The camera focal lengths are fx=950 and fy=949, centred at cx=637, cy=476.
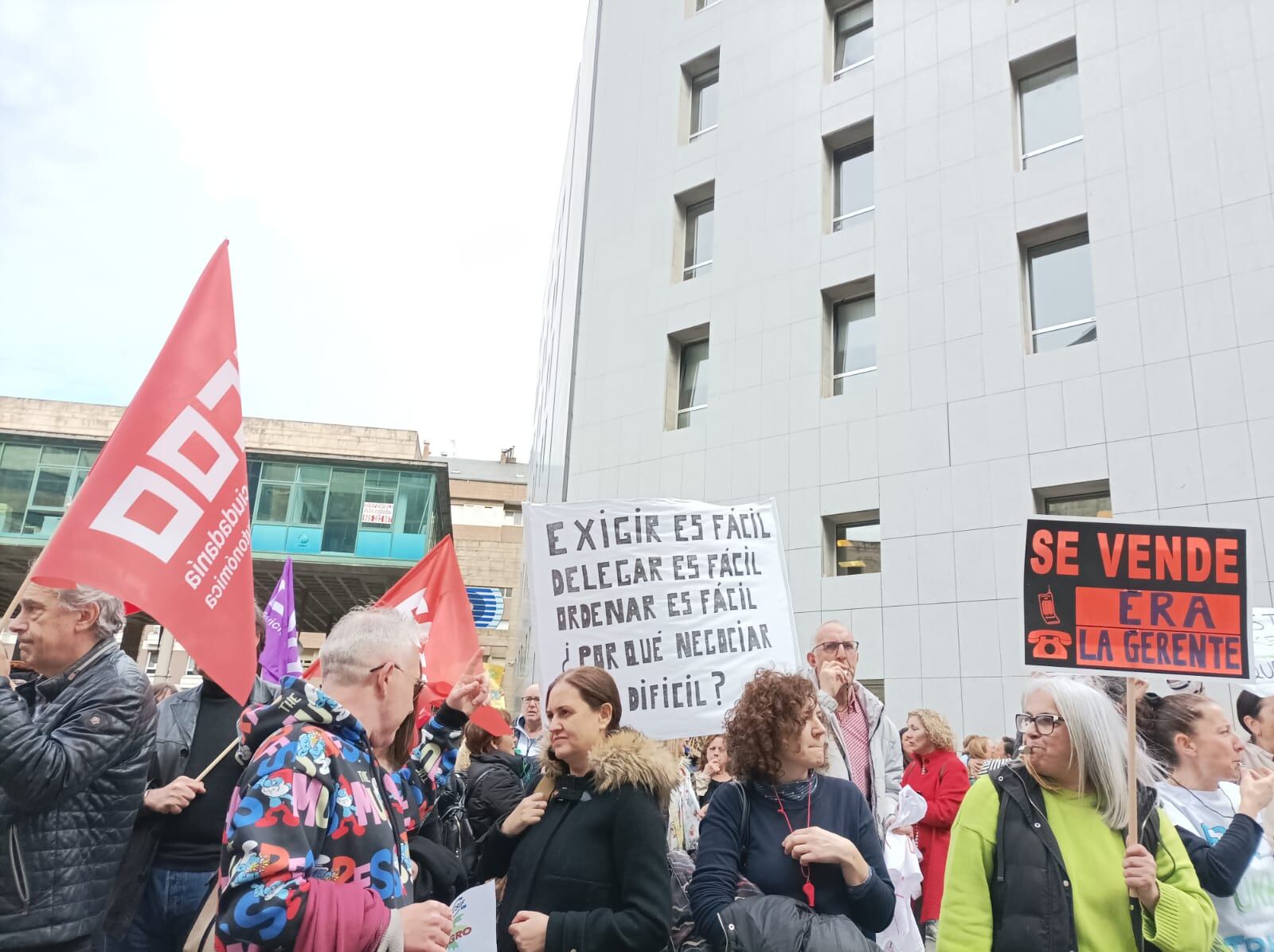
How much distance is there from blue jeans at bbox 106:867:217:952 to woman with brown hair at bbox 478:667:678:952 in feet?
3.70

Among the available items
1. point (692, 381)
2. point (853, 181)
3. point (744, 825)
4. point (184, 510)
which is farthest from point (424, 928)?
point (853, 181)

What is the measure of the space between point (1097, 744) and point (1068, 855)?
0.40 m

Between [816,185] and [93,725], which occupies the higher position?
[816,185]

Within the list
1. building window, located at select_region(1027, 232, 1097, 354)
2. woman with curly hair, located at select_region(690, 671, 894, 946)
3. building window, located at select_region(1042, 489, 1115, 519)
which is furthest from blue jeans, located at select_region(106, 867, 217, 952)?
building window, located at select_region(1027, 232, 1097, 354)

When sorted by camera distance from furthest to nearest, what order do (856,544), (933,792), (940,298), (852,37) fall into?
(852,37) → (856,544) → (940,298) → (933,792)

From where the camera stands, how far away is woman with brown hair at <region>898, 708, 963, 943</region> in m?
7.16

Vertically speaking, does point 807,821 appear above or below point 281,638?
below

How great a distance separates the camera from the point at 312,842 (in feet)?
7.68

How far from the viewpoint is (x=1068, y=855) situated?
131 inches

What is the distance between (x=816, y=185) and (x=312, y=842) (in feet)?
56.7

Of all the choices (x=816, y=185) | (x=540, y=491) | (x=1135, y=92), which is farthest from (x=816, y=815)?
(x=540, y=491)

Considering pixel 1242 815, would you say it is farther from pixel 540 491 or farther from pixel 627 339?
pixel 540 491

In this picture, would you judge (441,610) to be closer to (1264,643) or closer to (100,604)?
(100,604)

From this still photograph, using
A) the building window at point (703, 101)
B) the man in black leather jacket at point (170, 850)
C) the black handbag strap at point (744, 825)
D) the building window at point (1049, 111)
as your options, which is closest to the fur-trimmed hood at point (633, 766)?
the black handbag strap at point (744, 825)
